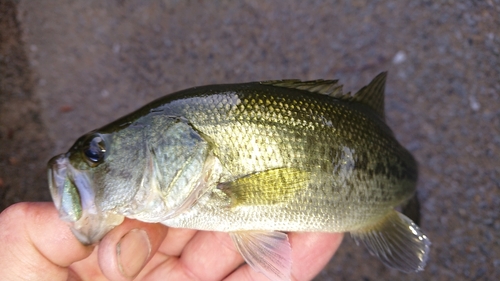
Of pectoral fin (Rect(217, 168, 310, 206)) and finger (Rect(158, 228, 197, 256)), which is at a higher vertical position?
pectoral fin (Rect(217, 168, 310, 206))

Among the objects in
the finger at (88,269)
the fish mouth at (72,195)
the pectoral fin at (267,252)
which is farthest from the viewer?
the finger at (88,269)

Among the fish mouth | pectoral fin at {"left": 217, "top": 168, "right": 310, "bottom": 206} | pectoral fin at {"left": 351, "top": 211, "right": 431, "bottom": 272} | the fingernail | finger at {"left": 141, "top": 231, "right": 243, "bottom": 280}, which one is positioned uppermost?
the fish mouth

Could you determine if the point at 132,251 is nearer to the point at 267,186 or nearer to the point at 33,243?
the point at 33,243

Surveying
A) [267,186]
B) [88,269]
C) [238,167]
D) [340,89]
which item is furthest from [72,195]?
[340,89]

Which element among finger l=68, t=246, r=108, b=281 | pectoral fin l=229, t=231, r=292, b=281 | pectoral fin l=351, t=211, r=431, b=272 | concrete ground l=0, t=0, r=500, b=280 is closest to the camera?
pectoral fin l=229, t=231, r=292, b=281

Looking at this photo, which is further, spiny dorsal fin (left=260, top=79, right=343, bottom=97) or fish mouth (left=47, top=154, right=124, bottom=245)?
spiny dorsal fin (left=260, top=79, right=343, bottom=97)

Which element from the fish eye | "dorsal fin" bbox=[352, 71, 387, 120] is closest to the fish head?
the fish eye

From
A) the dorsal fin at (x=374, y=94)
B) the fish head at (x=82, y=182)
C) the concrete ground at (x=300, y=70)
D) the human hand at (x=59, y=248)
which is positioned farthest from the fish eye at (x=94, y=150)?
the concrete ground at (x=300, y=70)

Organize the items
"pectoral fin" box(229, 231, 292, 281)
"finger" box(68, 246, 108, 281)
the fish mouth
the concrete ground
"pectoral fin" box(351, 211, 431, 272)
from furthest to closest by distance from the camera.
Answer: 1. the concrete ground
2. "pectoral fin" box(351, 211, 431, 272)
3. "finger" box(68, 246, 108, 281)
4. "pectoral fin" box(229, 231, 292, 281)
5. the fish mouth

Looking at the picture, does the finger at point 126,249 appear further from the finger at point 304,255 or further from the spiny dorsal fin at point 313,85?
the spiny dorsal fin at point 313,85

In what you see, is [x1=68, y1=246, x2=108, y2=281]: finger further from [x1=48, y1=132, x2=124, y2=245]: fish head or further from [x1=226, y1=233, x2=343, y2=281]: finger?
[x1=226, y1=233, x2=343, y2=281]: finger
